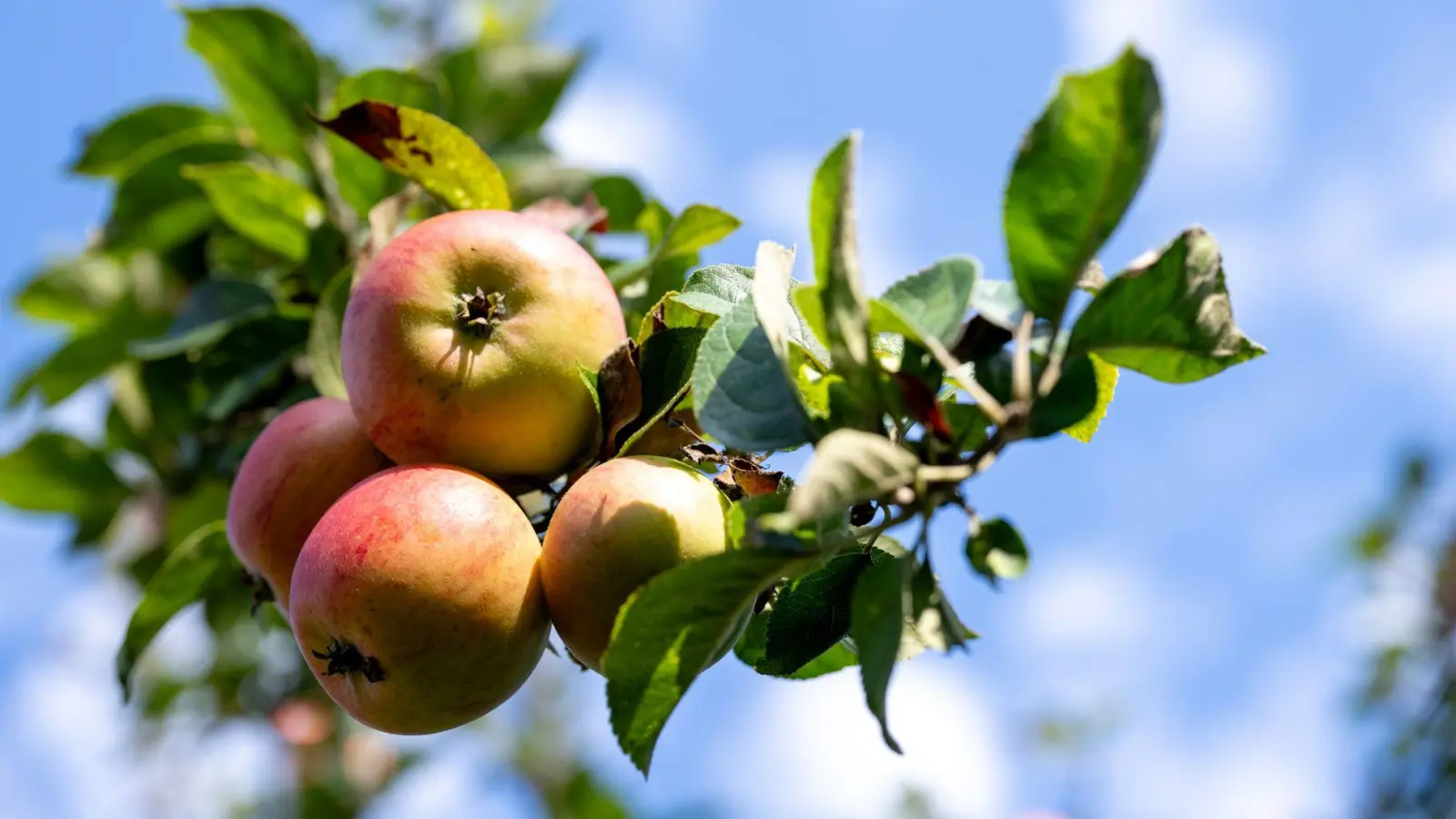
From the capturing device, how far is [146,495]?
6.93 feet

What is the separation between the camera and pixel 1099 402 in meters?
0.97

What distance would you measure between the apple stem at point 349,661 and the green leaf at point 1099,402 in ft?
1.89

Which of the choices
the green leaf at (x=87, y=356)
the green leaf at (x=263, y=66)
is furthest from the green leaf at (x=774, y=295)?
the green leaf at (x=87, y=356)

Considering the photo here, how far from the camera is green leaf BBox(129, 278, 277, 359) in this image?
1643 mm

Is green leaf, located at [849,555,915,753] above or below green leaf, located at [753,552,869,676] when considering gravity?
above

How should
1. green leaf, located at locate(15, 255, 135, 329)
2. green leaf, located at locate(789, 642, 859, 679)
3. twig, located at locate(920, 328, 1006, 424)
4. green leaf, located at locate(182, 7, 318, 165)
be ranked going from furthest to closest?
1. green leaf, located at locate(15, 255, 135, 329)
2. green leaf, located at locate(182, 7, 318, 165)
3. green leaf, located at locate(789, 642, 859, 679)
4. twig, located at locate(920, 328, 1006, 424)

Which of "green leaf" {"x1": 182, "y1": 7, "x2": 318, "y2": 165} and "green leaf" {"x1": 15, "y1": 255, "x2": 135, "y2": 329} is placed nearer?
"green leaf" {"x1": 182, "y1": 7, "x2": 318, "y2": 165}

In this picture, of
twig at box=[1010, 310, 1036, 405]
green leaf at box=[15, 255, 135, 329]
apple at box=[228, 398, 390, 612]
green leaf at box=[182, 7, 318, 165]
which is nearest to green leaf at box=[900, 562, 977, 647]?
twig at box=[1010, 310, 1036, 405]

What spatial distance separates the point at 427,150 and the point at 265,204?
61cm

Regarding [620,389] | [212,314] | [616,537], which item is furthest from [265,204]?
[616,537]

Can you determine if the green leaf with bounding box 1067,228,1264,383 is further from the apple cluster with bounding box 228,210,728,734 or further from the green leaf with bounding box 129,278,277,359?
the green leaf with bounding box 129,278,277,359

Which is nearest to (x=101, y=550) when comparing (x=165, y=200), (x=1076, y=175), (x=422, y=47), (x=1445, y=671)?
(x=165, y=200)

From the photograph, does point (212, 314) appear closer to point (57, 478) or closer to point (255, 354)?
point (255, 354)

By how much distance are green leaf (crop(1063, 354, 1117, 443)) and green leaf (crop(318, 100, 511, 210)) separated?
2.17 feet
